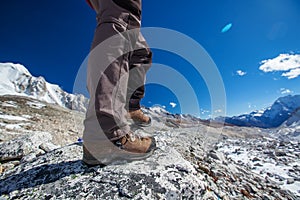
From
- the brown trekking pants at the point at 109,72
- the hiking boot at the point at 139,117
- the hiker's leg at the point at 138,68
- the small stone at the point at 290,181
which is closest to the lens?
the brown trekking pants at the point at 109,72

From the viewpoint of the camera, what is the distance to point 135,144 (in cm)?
165

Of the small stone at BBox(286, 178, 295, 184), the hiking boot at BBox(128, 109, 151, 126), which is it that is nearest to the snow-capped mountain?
the small stone at BBox(286, 178, 295, 184)

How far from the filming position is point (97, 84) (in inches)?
56.9

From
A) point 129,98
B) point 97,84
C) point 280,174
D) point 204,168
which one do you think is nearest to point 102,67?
point 97,84

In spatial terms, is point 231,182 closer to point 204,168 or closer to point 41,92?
point 204,168

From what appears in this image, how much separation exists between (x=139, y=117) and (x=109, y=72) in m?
1.17

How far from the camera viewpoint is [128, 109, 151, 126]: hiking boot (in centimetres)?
244

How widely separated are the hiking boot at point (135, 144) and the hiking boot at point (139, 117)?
67 centimetres

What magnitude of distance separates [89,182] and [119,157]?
332 millimetres

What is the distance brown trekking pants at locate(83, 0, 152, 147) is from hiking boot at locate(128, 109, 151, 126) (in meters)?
0.85

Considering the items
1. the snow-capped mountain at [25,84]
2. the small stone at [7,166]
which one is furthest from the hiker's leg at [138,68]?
the snow-capped mountain at [25,84]

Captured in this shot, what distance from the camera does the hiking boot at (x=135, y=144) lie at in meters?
1.55

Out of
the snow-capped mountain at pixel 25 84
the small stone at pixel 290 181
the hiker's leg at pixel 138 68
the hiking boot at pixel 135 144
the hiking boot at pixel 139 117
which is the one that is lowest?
the small stone at pixel 290 181

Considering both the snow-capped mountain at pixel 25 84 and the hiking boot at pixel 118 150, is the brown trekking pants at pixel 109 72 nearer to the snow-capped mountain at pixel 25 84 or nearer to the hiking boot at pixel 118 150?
the hiking boot at pixel 118 150
